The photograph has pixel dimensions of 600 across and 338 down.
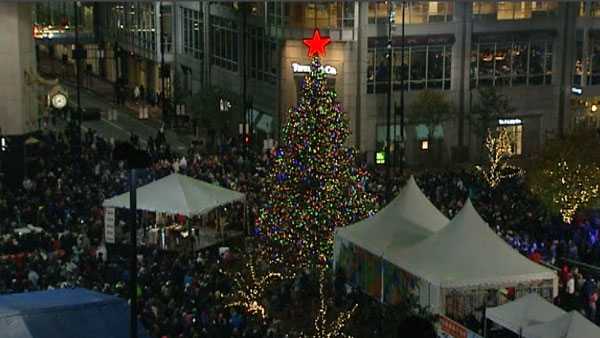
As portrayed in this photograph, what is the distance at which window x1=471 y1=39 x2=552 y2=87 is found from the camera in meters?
51.1

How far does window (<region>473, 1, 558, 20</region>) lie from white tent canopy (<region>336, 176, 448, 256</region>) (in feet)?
89.8

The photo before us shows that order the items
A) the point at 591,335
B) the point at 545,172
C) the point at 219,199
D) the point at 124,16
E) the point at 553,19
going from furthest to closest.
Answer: the point at 124,16 → the point at 553,19 → the point at 545,172 → the point at 219,199 → the point at 591,335

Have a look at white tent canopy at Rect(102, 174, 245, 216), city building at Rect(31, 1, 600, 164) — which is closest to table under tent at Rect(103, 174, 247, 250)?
white tent canopy at Rect(102, 174, 245, 216)

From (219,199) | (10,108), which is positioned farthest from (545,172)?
(10,108)

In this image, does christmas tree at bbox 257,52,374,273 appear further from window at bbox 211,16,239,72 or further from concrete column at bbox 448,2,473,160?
window at bbox 211,16,239,72

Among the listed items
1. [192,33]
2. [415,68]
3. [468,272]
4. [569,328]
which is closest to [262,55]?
[415,68]

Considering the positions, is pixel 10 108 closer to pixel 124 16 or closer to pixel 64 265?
pixel 64 265

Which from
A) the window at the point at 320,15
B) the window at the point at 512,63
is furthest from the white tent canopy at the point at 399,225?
the window at the point at 512,63

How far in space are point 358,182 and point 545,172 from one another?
1068 cm

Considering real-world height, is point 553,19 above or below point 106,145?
above

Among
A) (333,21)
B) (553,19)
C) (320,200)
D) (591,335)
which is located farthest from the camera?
(553,19)

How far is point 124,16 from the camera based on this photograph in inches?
2756

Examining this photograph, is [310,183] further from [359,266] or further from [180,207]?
[180,207]

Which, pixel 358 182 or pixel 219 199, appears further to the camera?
pixel 219 199
